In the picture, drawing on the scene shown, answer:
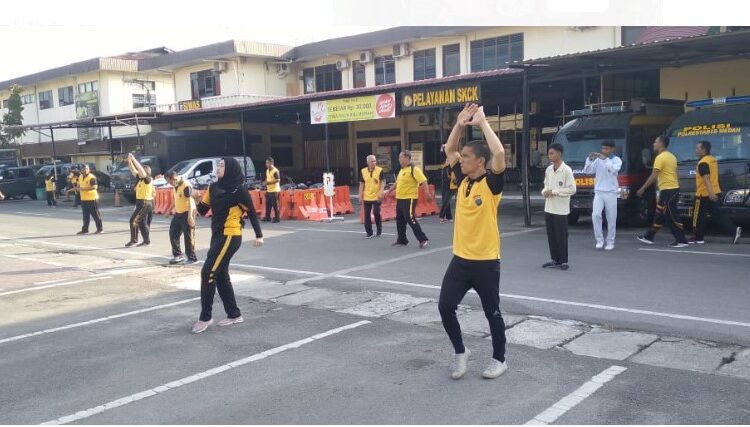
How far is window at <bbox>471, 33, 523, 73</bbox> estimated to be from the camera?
2527 centimetres

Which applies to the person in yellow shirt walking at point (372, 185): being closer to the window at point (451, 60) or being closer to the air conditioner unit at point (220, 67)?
the window at point (451, 60)

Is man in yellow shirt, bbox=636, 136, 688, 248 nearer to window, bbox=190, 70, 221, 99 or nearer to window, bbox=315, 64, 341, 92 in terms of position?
window, bbox=315, 64, 341, 92

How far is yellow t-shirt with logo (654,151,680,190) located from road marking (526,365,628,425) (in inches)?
272

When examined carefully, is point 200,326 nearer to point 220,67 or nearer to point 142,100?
point 220,67

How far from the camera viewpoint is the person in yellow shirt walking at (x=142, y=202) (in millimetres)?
13225

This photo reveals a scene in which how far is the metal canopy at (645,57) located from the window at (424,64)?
41.3 feet

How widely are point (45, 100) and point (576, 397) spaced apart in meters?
50.4

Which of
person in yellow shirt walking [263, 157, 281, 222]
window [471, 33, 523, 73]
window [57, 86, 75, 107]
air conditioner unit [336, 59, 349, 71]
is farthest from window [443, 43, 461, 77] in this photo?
window [57, 86, 75, 107]

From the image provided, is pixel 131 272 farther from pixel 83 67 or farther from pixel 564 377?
pixel 83 67

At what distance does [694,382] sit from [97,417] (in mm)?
4400

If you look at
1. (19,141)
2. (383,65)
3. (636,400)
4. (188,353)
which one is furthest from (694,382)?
(19,141)

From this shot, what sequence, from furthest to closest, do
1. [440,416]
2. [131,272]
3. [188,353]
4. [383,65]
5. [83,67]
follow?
[83,67] → [383,65] → [131,272] → [188,353] → [440,416]

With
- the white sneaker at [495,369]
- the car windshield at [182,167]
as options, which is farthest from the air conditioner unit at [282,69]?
the white sneaker at [495,369]

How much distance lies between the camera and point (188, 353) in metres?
6.11
